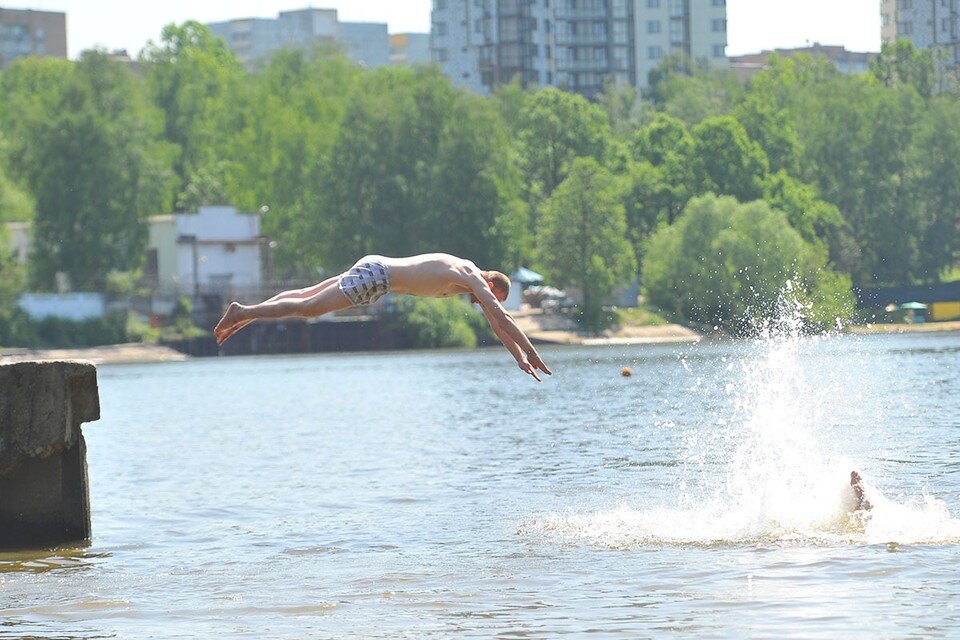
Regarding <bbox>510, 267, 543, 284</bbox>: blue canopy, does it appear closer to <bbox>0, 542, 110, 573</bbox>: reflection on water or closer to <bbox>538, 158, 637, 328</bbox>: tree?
<bbox>538, 158, 637, 328</bbox>: tree

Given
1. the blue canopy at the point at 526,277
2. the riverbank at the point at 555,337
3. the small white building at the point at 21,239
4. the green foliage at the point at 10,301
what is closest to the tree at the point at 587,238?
the blue canopy at the point at 526,277

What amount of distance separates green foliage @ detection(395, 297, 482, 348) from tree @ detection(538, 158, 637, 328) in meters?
8.98

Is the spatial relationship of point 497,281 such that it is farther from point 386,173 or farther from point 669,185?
point 669,185

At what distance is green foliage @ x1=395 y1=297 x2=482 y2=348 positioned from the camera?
108 metres

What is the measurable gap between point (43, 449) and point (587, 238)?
97.4 m

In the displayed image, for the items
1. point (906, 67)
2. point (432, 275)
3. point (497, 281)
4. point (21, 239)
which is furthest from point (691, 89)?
point (432, 275)

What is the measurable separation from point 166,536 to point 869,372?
134 feet

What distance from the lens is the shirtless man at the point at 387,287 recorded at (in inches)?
672

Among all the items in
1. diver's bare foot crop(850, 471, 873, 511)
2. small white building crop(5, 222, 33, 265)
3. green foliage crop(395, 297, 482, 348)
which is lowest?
green foliage crop(395, 297, 482, 348)

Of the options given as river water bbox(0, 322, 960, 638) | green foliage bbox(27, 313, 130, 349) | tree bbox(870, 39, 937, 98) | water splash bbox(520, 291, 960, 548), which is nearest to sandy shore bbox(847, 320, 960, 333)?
green foliage bbox(27, 313, 130, 349)

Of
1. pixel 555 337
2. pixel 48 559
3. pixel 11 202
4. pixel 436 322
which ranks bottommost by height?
pixel 555 337

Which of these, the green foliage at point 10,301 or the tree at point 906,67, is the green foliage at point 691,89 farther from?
the green foliage at point 10,301

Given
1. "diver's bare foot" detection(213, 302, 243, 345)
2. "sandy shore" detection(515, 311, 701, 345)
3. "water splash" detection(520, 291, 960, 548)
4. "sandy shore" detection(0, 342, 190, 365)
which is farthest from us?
"sandy shore" detection(515, 311, 701, 345)

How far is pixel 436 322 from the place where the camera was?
108250 millimetres
